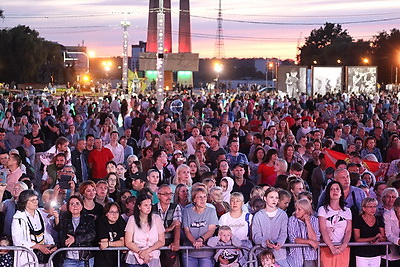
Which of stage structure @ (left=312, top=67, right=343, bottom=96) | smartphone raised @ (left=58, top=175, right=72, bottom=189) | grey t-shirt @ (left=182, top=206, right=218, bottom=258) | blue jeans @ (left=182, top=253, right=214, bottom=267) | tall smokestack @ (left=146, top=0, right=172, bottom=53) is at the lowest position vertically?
blue jeans @ (left=182, top=253, right=214, bottom=267)

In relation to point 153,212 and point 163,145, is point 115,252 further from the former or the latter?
point 163,145

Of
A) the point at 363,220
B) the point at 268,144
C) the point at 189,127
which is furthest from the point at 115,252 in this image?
the point at 189,127

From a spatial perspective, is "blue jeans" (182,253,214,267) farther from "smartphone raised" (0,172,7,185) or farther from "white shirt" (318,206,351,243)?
"smartphone raised" (0,172,7,185)

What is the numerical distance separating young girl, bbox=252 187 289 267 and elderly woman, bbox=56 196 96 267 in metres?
2.02

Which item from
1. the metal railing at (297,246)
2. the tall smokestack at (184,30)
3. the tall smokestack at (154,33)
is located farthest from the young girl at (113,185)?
the tall smokestack at (184,30)

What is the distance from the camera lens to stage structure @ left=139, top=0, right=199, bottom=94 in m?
89.7

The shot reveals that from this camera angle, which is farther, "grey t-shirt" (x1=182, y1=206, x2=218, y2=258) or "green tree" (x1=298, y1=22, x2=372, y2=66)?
"green tree" (x1=298, y1=22, x2=372, y2=66)

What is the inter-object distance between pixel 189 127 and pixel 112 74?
147 metres

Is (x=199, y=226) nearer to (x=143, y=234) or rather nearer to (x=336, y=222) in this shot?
(x=143, y=234)

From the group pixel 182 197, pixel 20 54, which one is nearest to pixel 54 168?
pixel 182 197

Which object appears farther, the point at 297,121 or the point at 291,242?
the point at 297,121

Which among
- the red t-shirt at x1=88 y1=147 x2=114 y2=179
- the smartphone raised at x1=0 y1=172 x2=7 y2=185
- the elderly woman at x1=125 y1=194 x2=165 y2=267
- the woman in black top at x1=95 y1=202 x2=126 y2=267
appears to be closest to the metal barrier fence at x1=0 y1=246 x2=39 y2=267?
the woman in black top at x1=95 y1=202 x2=126 y2=267

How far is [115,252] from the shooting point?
32.1 feet

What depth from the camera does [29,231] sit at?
9.45 meters
